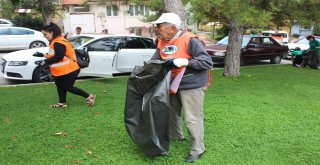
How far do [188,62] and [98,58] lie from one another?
19.3 ft

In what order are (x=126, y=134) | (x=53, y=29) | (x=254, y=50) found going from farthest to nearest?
1. (x=254, y=50)
2. (x=53, y=29)
3. (x=126, y=134)

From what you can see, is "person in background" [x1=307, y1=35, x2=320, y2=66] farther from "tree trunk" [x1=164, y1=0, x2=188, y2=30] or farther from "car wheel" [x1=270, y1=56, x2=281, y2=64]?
"tree trunk" [x1=164, y1=0, x2=188, y2=30]

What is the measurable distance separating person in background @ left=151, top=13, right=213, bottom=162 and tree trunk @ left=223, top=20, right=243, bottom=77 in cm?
624

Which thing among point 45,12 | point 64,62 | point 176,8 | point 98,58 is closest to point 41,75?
point 98,58

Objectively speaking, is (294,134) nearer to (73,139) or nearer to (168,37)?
(168,37)

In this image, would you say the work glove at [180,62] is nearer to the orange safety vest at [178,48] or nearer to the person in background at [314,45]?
the orange safety vest at [178,48]

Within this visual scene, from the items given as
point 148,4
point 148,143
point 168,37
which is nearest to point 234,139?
point 148,143

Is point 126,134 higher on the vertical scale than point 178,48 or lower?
lower

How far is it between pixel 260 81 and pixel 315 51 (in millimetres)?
5309

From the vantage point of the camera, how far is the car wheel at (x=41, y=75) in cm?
891

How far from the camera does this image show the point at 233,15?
778cm

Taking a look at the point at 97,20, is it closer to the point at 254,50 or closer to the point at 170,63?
the point at 254,50

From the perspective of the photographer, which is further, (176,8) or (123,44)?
(123,44)

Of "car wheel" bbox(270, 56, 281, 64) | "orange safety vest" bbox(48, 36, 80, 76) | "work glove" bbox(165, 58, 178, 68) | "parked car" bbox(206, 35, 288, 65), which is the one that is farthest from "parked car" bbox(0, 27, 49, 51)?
"work glove" bbox(165, 58, 178, 68)
